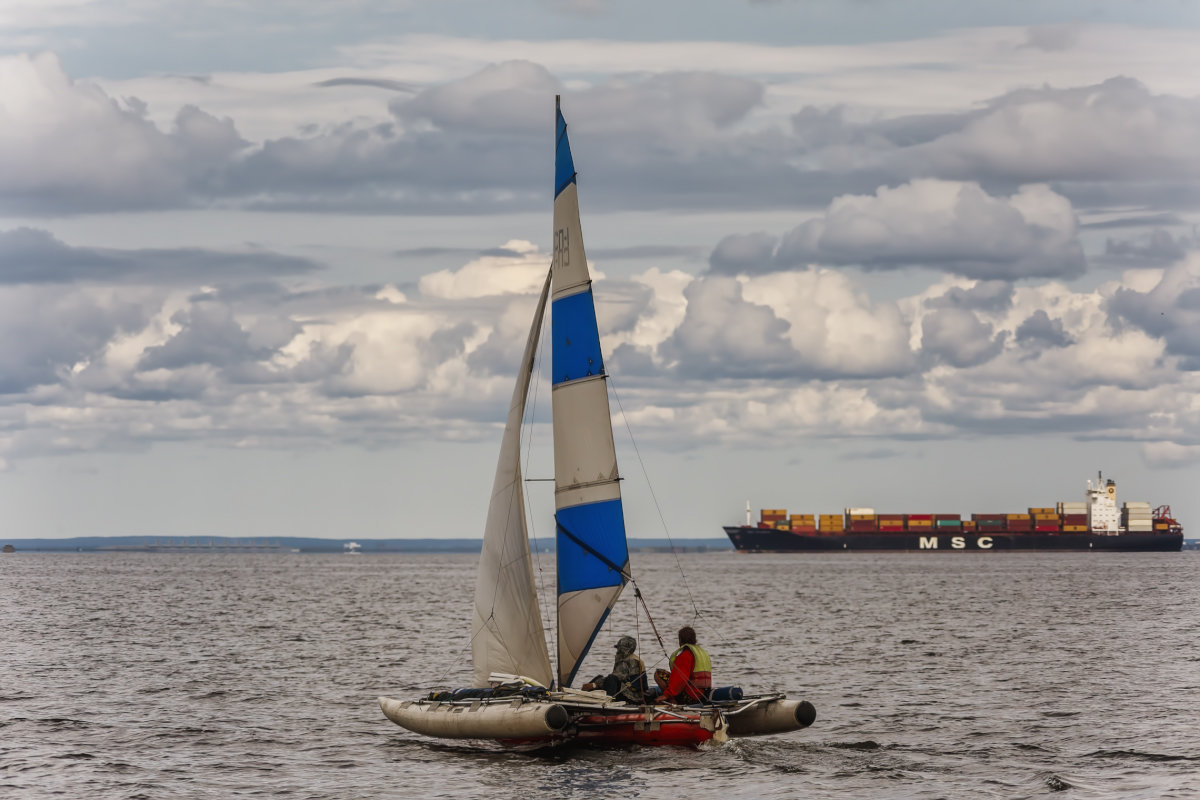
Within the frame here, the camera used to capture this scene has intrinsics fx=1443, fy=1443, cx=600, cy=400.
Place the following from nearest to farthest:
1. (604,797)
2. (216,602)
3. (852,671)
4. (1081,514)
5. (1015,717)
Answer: (604,797)
(1015,717)
(852,671)
(216,602)
(1081,514)

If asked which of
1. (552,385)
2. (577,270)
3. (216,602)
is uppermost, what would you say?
(577,270)

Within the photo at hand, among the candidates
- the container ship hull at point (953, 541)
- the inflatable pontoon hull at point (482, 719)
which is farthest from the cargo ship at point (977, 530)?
the inflatable pontoon hull at point (482, 719)

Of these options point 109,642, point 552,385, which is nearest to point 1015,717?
point 552,385

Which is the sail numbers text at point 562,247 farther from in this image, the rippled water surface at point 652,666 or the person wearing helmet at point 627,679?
the rippled water surface at point 652,666

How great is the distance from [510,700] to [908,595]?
237 ft

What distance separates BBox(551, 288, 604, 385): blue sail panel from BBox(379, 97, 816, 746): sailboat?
0.06 feet

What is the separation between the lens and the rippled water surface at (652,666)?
24.4m

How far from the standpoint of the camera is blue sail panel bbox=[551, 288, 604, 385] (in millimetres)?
25469

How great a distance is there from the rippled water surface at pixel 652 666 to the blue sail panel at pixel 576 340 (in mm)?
6831

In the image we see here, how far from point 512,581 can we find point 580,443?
9.79 ft

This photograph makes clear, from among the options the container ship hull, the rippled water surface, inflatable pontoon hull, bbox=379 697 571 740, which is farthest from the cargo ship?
inflatable pontoon hull, bbox=379 697 571 740

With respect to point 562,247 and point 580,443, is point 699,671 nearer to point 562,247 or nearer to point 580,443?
point 580,443

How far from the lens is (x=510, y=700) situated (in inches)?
989

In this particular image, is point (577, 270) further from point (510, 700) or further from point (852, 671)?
point (852, 671)
